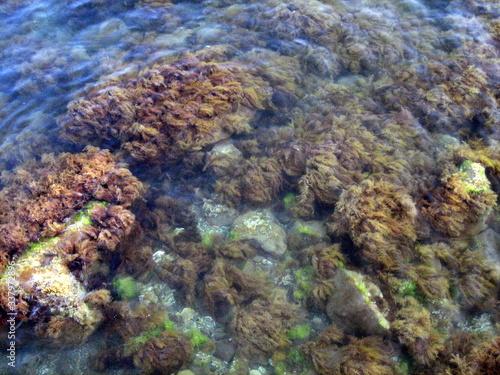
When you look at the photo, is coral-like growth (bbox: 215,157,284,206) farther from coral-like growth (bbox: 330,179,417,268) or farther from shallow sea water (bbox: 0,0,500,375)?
coral-like growth (bbox: 330,179,417,268)

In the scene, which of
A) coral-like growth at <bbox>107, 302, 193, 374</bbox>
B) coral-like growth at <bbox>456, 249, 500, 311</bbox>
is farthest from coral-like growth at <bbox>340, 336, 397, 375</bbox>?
coral-like growth at <bbox>107, 302, 193, 374</bbox>

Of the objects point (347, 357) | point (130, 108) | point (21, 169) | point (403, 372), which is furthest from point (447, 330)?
point (21, 169)

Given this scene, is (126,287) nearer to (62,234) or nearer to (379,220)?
(62,234)

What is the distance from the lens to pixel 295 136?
6.26 m

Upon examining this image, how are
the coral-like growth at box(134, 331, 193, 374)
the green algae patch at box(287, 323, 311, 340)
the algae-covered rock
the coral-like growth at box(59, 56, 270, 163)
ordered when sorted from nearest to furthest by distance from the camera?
1. the coral-like growth at box(134, 331, 193, 374)
2. the algae-covered rock
3. the green algae patch at box(287, 323, 311, 340)
4. the coral-like growth at box(59, 56, 270, 163)

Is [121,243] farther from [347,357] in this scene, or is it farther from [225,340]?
[347,357]

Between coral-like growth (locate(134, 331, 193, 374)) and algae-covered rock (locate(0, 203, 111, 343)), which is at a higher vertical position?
algae-covered rock (locate(0, 203, 111, 343))

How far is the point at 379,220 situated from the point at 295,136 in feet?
7.45

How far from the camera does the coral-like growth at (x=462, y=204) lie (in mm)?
4941

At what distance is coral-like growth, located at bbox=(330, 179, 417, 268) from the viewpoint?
15.3 feet

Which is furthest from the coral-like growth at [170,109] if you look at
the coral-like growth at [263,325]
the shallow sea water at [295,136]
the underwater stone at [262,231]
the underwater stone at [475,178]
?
the underwater stone at [475,178]

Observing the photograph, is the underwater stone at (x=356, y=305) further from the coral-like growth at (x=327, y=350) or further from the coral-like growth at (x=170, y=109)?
the coral-like growth at (x=170, y=109)

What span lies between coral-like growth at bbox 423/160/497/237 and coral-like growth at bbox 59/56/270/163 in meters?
3.49

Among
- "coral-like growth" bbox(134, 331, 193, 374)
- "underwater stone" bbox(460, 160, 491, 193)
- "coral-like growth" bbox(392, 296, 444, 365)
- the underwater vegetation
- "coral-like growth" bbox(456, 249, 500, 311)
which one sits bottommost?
"coral-like growth" bbox(134, 331, 193, 374)
